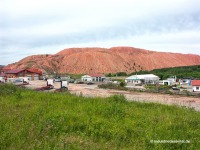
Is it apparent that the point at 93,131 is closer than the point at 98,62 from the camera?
Yes

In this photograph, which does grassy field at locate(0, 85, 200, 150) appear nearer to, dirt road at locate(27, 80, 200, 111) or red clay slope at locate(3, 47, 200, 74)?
dirt road at locate(27, 80, 200, 111)

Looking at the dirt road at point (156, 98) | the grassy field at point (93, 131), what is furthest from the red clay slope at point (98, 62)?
the grassy field at point (93, 131)

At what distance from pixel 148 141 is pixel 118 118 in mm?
2960

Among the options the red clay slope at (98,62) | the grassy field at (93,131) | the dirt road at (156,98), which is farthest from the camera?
the red clay slope at (98,62)

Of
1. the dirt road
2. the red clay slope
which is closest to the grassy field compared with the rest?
the dirt road

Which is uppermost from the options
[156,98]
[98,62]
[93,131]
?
[98,62]

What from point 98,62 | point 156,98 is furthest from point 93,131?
point 98,62

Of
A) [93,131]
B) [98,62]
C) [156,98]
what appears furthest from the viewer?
[98,62]

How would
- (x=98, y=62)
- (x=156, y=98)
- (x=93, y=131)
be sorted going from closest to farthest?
(x=93, y=131) → (x=156, y=98) → (x=98, y=62)

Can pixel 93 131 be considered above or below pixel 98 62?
below

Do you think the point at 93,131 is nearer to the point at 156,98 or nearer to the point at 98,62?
the point at 156,98

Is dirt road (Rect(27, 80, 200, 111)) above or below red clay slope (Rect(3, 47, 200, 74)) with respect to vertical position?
below

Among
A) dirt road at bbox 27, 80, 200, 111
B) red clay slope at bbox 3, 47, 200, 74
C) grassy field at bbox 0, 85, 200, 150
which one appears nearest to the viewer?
grassy field at bbox 0, 85, 200, 150

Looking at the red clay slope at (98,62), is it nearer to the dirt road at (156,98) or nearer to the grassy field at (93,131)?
the dirt road at (156,98)
